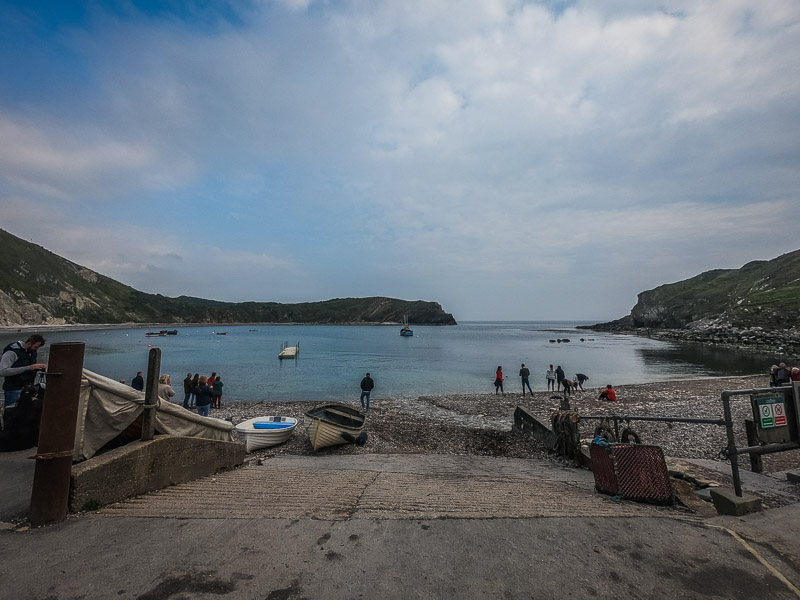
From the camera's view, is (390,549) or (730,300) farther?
(730,300)

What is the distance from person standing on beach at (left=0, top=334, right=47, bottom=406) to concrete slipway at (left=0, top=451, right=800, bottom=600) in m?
2.62

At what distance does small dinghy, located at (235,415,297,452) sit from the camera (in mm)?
13680

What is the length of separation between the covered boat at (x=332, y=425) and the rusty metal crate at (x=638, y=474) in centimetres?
967

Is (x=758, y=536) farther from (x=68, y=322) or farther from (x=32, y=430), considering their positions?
(x=68, y=322)

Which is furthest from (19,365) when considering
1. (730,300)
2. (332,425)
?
(730,300)

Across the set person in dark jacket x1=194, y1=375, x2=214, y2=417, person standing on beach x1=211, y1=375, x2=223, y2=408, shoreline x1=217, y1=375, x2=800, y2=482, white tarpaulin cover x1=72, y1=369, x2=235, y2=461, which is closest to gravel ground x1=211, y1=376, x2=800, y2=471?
shoreline x1=217, y1=375, x2=800, y2=482

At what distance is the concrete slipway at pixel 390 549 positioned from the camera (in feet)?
12.1

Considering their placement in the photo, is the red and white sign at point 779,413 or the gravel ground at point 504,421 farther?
the gravel ground at point 504,421

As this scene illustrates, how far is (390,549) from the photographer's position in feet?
14.2

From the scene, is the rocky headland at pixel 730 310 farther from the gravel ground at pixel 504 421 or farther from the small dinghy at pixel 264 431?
the small dinghy at pixel 264 431

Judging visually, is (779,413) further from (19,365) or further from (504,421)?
(19,365)

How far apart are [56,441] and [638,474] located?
8930 millimetres

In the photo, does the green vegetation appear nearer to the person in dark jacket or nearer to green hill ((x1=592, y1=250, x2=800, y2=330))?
green hill ((x1=592, y1=250, x2=800, y2=330))

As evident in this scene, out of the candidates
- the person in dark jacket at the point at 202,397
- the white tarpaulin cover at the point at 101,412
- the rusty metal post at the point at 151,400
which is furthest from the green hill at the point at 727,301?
the white tarpaulin cover at the point at 101,412
